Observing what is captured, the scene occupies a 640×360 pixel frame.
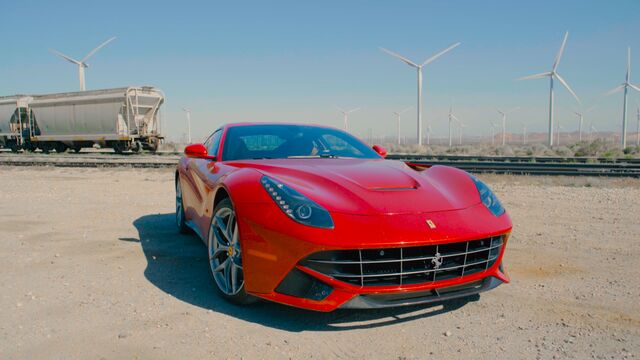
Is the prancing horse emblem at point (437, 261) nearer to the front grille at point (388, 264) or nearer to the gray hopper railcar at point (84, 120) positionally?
the front grille at point (388, 264)

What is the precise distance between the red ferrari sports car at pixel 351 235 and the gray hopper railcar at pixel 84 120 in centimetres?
2117

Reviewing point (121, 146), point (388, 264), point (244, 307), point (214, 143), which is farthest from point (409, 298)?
point (121, 146)

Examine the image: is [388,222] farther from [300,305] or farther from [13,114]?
[13,114]

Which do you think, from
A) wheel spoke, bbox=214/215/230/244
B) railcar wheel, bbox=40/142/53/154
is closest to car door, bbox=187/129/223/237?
wheel spoke, bbox=214/215/230/244

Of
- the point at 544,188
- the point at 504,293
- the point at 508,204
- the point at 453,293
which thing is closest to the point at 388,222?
the point at 453,293

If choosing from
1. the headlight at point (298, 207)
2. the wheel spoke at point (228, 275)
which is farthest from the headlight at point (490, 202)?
the wheel spoke at point (228, 275)

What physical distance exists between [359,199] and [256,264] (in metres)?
0.75

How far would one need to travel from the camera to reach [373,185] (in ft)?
10.6

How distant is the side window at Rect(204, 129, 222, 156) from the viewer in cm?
462

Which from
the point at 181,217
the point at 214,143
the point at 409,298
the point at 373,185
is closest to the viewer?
the point at 409,298

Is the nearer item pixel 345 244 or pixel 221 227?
pixel 345 244

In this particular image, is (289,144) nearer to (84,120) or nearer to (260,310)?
(260,310)

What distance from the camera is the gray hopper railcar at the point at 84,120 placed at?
22906mm

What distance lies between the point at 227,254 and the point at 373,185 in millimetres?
1150
